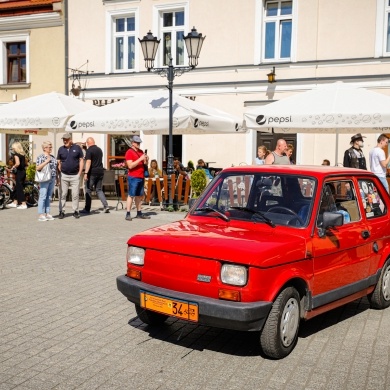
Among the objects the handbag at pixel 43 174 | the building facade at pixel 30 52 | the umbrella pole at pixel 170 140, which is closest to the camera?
the handbag at pixel 43 174

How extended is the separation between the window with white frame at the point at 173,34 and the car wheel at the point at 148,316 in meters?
15.9

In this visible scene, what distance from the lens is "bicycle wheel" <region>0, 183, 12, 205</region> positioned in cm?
1526

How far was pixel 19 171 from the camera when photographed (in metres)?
15.0

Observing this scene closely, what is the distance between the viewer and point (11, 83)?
22609mm

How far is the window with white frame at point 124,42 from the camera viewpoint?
20.6 meters

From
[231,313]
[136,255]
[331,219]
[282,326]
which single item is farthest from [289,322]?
[136,255]

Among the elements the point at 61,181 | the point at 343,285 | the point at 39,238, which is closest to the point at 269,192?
the point at 343,285

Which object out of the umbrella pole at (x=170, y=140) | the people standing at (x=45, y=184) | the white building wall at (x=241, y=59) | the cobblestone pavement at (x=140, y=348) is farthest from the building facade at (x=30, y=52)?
the cobblestone pavement at (x=140, y=348)

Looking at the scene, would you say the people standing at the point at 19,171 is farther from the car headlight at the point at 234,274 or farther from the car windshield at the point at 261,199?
the car headlight at the point at 234,274

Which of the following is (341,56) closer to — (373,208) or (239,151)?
(239,151)

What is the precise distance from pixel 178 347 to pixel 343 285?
1724 mm

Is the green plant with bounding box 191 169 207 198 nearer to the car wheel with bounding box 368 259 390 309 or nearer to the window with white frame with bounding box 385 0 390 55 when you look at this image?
the window with white frame with bounding box 385 0 390 55

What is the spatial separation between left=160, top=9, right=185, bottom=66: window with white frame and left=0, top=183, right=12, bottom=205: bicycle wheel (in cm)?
810

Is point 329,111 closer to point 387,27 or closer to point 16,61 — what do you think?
point 387,27
